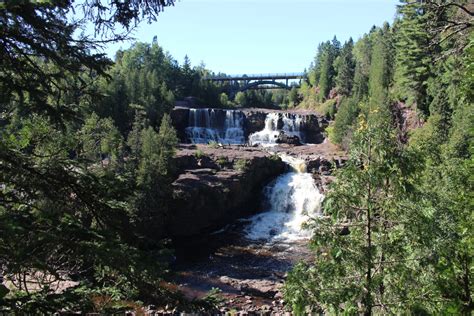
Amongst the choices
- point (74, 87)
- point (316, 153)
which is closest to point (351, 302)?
point (74, 87)

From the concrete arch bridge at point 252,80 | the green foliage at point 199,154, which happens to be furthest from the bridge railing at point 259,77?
the green foliage at point 199,154

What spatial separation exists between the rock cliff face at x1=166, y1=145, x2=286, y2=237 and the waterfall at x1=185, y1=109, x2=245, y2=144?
1374cm

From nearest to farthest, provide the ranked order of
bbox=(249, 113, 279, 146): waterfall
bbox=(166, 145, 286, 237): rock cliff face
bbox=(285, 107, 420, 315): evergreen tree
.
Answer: bbox=(285, 107, 420, 315): evergreen tree, bbox=(166, 145, 286, 237): rock cliff face, bbox=(249, 113, 279, 146): waterfall

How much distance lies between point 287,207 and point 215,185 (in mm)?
7157

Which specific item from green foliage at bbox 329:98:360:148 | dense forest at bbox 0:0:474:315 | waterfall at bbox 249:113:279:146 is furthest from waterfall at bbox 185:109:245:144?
dense forest at bbox 0:0:474:315

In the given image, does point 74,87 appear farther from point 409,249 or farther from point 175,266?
point 175,266

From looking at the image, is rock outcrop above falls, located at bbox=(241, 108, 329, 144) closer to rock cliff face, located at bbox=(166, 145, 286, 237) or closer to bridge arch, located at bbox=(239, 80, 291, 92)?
rock cliff face, located at bbox=(166, 145, 286, 237)

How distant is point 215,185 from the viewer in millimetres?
→ 34125

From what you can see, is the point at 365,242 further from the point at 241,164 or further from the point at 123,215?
the point at 241,164

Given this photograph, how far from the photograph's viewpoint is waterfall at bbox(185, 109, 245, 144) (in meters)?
55.6

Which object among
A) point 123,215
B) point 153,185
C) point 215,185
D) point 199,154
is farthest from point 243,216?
point 123,215

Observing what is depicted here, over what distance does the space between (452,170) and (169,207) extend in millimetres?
22292

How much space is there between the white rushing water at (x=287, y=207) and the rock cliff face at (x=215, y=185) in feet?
4.94

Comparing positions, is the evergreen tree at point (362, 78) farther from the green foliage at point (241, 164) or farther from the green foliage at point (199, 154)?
the green foliage at point (199, 154)
